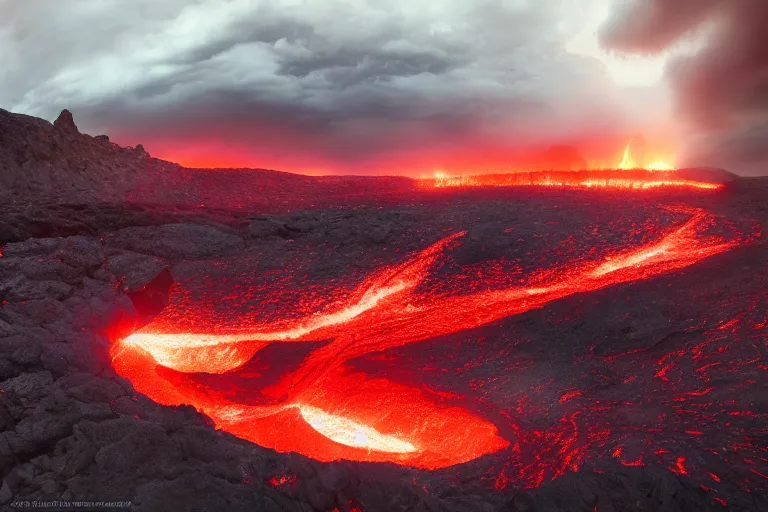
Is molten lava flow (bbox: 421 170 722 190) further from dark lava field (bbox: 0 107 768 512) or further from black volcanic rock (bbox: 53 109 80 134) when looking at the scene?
black volcanic rock (bbox: 53 109 80 134)

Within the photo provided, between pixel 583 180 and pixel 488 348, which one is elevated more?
pixel 583 180

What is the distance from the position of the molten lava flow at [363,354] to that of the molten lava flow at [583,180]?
16.2ft

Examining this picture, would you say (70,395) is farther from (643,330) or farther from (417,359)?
(643,330)

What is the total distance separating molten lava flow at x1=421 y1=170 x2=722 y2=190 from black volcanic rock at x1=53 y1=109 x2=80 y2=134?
435 inches

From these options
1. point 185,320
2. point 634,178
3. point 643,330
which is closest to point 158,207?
point 185,320

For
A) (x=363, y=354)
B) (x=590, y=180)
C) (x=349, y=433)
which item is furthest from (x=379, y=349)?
(x=590, y=180)

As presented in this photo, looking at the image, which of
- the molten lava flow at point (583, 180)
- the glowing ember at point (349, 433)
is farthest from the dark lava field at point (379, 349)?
the molten lava flow at point (583, 180)

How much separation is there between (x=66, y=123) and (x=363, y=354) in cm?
1212

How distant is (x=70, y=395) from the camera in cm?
573

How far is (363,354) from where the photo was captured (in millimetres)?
8781

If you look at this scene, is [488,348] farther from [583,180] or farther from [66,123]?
[66,123]

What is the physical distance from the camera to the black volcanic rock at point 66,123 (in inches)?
581

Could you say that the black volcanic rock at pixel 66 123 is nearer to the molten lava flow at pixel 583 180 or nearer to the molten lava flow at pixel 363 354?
the molten lava flow at pixel 363 354

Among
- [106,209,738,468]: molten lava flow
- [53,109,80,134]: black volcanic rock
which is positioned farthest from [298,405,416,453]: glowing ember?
[53,109,80,134]: black volcanic rock
